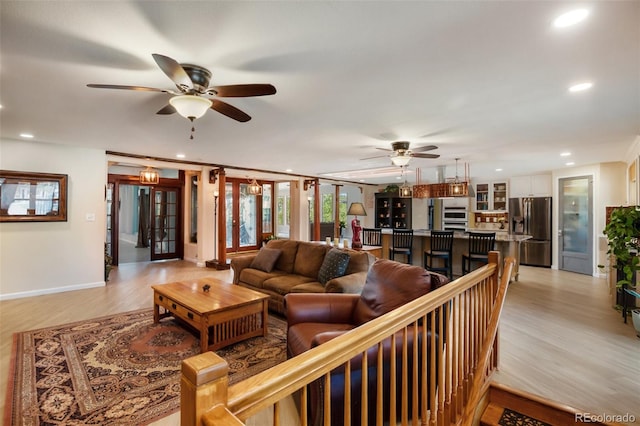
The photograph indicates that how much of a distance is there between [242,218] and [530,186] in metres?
7.74

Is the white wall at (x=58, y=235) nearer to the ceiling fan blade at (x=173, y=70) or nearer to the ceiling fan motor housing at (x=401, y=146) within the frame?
the ceiling fan blade at (x=173, y=70)

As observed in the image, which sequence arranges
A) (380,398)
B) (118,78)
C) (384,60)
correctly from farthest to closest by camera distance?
(118,78)
(384,60)
(380,398)

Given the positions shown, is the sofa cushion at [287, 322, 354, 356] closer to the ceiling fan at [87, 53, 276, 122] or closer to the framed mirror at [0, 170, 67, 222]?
the ceiling fan at [87, 53, 276, 122]

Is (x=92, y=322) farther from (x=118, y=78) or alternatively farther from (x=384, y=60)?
(x=384, y=60)

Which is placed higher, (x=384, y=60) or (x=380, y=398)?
(x=384, y=60)

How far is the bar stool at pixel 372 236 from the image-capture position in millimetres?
6191

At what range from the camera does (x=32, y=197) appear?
14.9 ft

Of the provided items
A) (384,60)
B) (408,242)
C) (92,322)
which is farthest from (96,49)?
(408,242)

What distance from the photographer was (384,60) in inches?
81.0

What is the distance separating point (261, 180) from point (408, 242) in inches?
199

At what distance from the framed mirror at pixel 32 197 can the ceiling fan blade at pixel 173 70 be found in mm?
4121

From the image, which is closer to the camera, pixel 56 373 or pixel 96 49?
pixel 96 49

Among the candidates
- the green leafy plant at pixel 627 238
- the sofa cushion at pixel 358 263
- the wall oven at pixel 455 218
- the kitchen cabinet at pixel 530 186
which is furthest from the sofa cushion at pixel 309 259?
the kitchen cabinet at pixel 530 186

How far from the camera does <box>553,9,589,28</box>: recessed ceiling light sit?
153 centimetres
